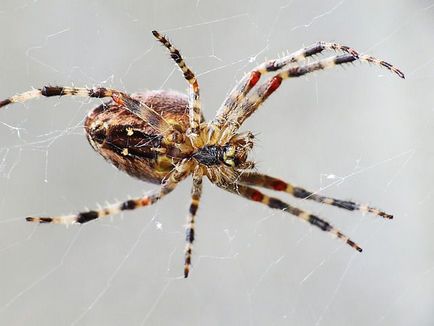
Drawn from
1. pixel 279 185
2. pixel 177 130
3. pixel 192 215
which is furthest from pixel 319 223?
pixel 177 130

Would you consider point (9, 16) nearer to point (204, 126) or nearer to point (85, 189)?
point (85, 189)

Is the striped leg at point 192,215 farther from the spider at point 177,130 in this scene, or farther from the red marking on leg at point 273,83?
the red marking on leg at point 273,83

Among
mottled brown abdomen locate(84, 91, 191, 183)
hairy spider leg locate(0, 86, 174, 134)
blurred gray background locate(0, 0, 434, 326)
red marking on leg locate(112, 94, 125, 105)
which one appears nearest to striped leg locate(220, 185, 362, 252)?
mottled brown abdomen locate(84, 91, 191, 183)

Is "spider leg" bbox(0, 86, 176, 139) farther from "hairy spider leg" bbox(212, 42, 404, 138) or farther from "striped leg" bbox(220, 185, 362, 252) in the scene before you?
"striped leg" bbox(220, 185, 362, 252)

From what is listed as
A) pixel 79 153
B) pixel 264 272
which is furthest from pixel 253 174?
pixel 79 153

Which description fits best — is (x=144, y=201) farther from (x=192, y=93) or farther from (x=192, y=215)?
(x=192, y=93)

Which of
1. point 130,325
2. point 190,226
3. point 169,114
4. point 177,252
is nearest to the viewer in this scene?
point 169,114
